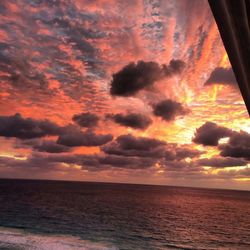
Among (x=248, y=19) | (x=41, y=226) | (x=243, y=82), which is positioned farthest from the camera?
(x=41, y=226)

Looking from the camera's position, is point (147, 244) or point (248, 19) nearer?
point (248, 19)

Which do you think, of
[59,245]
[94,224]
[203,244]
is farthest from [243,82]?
[94,224]

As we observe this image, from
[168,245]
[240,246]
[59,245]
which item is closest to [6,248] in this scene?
[59,245]

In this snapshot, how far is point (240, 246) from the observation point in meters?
45.3

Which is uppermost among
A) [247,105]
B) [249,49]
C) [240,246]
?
[249,49]

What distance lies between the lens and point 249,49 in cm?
122

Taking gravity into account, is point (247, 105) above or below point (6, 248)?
above

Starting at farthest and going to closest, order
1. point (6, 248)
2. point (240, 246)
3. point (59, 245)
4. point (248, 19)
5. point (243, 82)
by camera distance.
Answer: point (240, 246), point (59, 245), point (6, 248), point (243, 82), point (248, 19)

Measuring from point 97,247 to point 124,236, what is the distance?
11.9 metres

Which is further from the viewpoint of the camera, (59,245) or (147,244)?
(147,244)

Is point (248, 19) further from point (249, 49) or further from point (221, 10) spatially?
point (221, 10)

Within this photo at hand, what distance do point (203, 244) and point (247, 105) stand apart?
4962cm

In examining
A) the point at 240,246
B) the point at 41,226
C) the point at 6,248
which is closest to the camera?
the point at 6,248

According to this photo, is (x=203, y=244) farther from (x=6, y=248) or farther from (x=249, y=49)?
(x=249, y=49)
